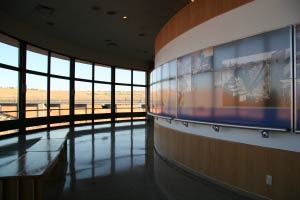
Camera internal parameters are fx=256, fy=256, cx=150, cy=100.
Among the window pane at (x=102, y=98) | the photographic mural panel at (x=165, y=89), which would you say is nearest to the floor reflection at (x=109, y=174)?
the photographic mural panel at (x=165, y=89)

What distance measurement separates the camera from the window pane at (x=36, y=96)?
10625 millimetres

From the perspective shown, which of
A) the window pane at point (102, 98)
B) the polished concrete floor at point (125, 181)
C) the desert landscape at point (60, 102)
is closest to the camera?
the polished concrete floor at point (125, 181)

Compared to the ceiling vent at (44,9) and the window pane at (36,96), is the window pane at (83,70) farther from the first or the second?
the ceiling vent at (44,9)

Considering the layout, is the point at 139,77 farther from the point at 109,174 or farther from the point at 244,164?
the point at 244,164

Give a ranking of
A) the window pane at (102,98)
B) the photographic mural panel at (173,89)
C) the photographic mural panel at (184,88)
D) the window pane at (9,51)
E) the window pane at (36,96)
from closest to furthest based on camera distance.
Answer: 1. the photographic mural panel at (184,88)
2. the photographic mural panel at (173,89)
3. the window pane at (9,51)
4. the window pane at (36,96)
5. the window pane at (102,98)

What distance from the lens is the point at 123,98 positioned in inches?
663

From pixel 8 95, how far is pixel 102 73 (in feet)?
22.2

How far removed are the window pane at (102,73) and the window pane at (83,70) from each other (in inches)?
20.8

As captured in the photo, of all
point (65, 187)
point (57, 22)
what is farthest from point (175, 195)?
point (57, 22)

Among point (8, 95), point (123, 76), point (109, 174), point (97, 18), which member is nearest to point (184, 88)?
point (109, 174)

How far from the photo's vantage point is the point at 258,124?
10.9 ft

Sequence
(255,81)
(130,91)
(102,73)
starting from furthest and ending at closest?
(130,91) < (102,73) < (255,81)

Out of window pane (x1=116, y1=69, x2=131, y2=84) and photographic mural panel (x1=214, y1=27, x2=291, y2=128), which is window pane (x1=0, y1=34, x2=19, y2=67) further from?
photographic mural panel (x1=214, y1=27, x2=291, y2=128)

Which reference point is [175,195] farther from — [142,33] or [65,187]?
[142,33]
